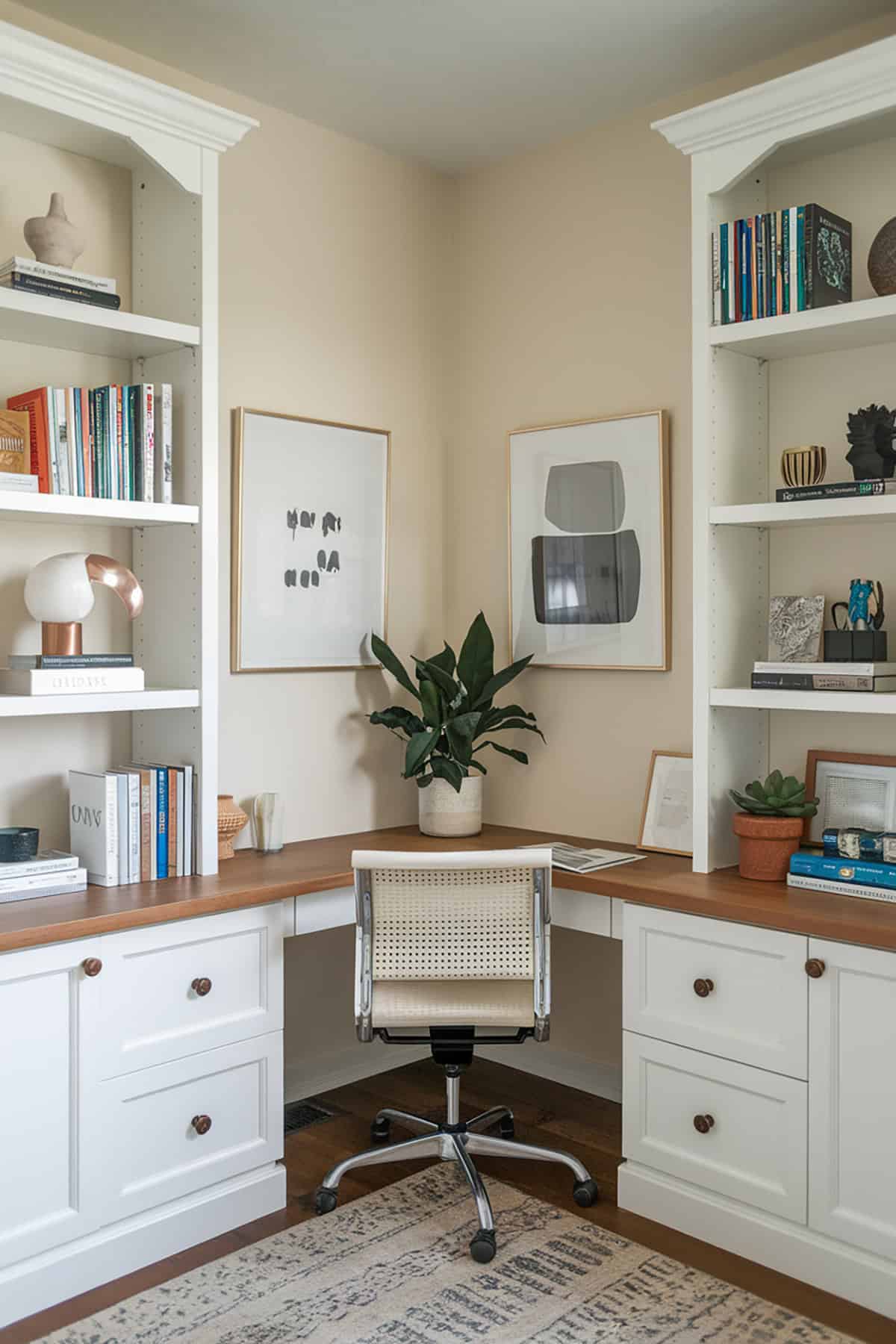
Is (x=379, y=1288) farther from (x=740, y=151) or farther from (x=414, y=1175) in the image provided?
(x=740, y=151)

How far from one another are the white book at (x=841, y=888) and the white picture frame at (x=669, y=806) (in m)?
0.47

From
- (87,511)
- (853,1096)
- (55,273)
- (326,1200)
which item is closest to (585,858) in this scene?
(853,1096)

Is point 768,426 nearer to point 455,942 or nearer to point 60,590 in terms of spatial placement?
point 455,942

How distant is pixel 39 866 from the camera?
101 inches

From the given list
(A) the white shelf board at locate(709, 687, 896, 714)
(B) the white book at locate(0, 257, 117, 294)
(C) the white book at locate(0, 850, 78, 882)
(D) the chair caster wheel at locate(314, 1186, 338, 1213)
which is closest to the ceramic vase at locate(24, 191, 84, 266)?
(B) the white book at locate(0, 257, 117, 294)

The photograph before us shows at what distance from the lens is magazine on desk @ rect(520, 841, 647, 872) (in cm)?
295

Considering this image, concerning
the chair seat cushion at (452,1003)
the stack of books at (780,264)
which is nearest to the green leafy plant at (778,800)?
the chair seat cushion at (452,1003)

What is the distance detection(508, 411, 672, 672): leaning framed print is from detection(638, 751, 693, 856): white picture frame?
269 millimetres

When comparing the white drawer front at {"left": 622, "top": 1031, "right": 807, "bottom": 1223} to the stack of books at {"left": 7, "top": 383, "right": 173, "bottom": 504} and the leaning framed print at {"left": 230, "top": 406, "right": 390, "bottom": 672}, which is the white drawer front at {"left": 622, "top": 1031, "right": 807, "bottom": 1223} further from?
the stack of books at {"left": 7, "top": 383, "right": 173, "bottom": 504}

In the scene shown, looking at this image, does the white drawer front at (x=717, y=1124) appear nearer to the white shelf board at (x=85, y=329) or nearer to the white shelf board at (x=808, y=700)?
the white shelf board at (x=808, y=700)

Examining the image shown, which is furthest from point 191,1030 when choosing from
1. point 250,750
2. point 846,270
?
point 846,270

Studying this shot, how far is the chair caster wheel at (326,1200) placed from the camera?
2.73 m

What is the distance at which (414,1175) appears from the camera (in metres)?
2.95

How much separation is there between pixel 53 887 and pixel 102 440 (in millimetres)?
1034
